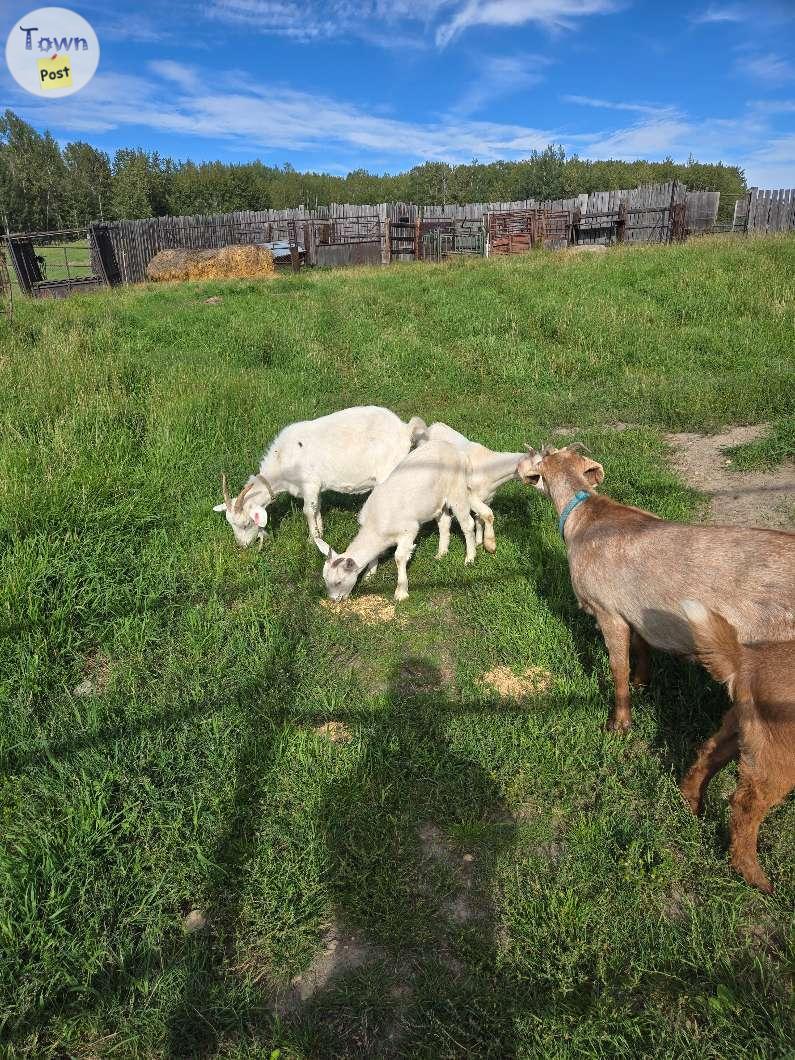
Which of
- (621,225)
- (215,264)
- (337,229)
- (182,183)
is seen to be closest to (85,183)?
(182,183)

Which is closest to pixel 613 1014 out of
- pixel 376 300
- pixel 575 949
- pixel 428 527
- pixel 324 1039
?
pixel 575 949

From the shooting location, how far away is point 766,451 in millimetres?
6973

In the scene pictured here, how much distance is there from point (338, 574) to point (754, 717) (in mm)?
3273

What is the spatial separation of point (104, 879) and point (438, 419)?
7.31m

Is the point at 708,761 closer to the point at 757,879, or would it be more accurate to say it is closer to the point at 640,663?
the point at 757,879

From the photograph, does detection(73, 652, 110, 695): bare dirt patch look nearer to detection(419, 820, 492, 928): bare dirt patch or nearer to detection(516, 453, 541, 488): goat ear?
detection(419, 820, 492, 928): bare dirt patch

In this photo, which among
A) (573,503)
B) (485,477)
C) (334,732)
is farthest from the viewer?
(485,477)

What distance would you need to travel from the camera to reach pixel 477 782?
331 centimetres

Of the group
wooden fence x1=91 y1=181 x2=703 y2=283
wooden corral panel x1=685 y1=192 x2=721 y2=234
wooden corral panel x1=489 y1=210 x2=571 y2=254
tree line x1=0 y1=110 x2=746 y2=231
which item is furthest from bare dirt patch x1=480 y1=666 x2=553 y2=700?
tree line x1=0 y1=110 x2=746 y2=231

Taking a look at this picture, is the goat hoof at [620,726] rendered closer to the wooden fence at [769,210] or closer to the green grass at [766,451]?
the green grass at [766,451]

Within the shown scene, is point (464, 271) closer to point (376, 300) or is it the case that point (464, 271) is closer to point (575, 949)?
point (376, 300)

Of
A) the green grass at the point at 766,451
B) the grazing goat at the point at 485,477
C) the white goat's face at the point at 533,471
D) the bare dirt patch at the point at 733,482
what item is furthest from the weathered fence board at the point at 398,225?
the white goat's face at the point at 533,471

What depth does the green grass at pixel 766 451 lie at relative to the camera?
22.4 feet

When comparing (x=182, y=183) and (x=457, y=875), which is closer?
(x=457, y=875)
